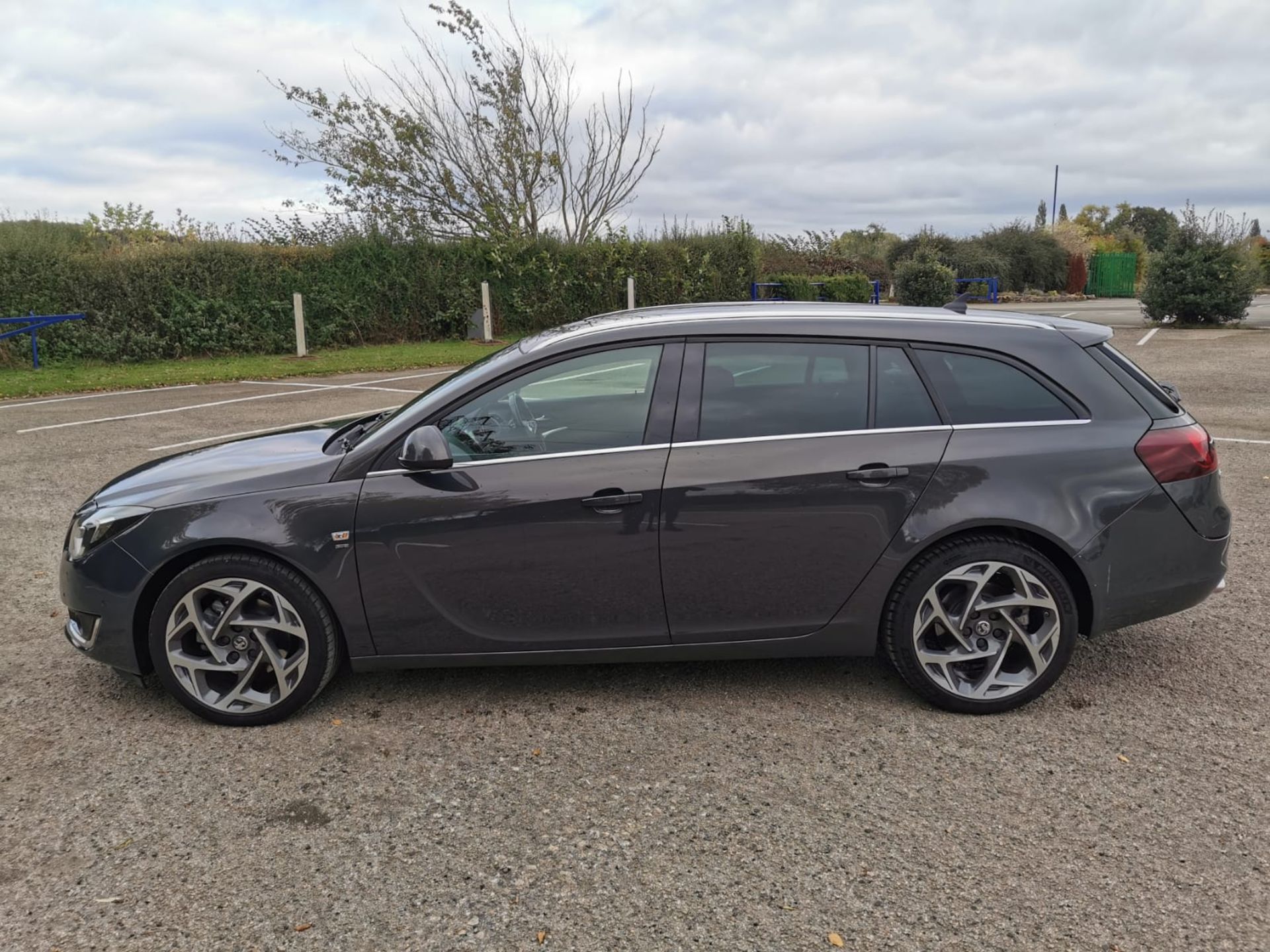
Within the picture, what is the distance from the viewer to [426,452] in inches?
135

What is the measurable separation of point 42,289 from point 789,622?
764 inches

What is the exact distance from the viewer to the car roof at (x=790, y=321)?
12.3 feet

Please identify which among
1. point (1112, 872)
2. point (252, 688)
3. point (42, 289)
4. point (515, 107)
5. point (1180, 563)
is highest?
point (515, 107)

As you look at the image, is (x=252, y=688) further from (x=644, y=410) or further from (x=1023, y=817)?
(x=1023, y=817)

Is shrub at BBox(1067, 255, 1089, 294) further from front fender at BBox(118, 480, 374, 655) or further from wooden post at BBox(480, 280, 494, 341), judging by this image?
front fender at BBox(118, 480, 374, 655)

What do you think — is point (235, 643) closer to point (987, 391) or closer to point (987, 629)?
point (987, 629)

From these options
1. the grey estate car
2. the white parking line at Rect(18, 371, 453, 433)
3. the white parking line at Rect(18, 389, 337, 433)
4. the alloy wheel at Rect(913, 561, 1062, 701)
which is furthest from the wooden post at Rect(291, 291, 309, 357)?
the alloy wheel at Rect(913, 561, 1062, 701)

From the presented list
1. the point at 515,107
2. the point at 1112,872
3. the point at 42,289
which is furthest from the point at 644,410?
the point at 515,107

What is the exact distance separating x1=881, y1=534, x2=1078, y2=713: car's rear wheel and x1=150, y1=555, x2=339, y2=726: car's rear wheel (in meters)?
2.21

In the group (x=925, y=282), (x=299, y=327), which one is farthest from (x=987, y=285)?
(x=299, y=327)

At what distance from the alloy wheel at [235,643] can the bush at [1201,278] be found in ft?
81.4

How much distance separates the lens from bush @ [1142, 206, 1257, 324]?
22.8 m

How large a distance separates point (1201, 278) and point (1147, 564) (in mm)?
23029

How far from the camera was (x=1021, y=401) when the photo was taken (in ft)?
12.1
